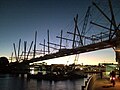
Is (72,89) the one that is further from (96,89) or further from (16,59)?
(16,59)

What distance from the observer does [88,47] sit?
56.2 meters

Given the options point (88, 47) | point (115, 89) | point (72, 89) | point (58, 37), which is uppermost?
point (58, 37)

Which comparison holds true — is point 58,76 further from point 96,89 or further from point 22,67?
point 96,89

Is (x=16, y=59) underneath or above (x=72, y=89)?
above

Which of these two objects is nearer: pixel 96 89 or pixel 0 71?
pixel 96 89

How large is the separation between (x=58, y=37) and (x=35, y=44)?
130 feet

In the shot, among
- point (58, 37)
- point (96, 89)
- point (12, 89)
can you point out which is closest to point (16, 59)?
point (58, 37)

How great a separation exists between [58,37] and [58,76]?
31487 mm

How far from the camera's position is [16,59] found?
518ft

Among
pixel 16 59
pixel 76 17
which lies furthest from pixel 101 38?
pixel 16 59

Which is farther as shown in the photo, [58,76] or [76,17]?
[58,76]

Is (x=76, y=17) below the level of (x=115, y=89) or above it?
above

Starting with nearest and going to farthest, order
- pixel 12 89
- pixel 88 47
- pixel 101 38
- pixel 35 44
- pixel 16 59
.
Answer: pixel 101 38 < pixel 88 47 < pixel 12 89 < pixel 35 44 < pixel 16 59

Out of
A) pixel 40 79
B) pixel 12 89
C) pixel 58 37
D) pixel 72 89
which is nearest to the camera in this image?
pixel 12 89
